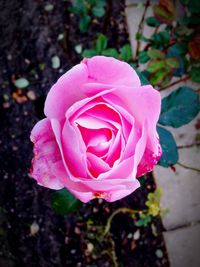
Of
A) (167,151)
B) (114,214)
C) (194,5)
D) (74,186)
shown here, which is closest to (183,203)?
(114,214)

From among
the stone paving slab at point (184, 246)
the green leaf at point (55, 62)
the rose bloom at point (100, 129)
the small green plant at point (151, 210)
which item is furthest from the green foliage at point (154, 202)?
the rose bloom at point (100, 129)

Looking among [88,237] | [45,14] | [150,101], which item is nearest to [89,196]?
[150,101]

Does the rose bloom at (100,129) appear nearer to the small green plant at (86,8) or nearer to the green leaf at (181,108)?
the green leaf at (181,108)

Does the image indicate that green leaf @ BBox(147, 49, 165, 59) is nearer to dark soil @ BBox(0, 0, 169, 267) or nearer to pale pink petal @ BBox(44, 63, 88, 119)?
dark soil @ BBox(0, 0, 169, 267)

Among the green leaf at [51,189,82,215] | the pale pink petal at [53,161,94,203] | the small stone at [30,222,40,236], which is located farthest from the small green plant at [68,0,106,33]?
the pale pink petal at [53,161,94,203]

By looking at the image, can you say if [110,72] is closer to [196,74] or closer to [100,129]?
[100,129]
